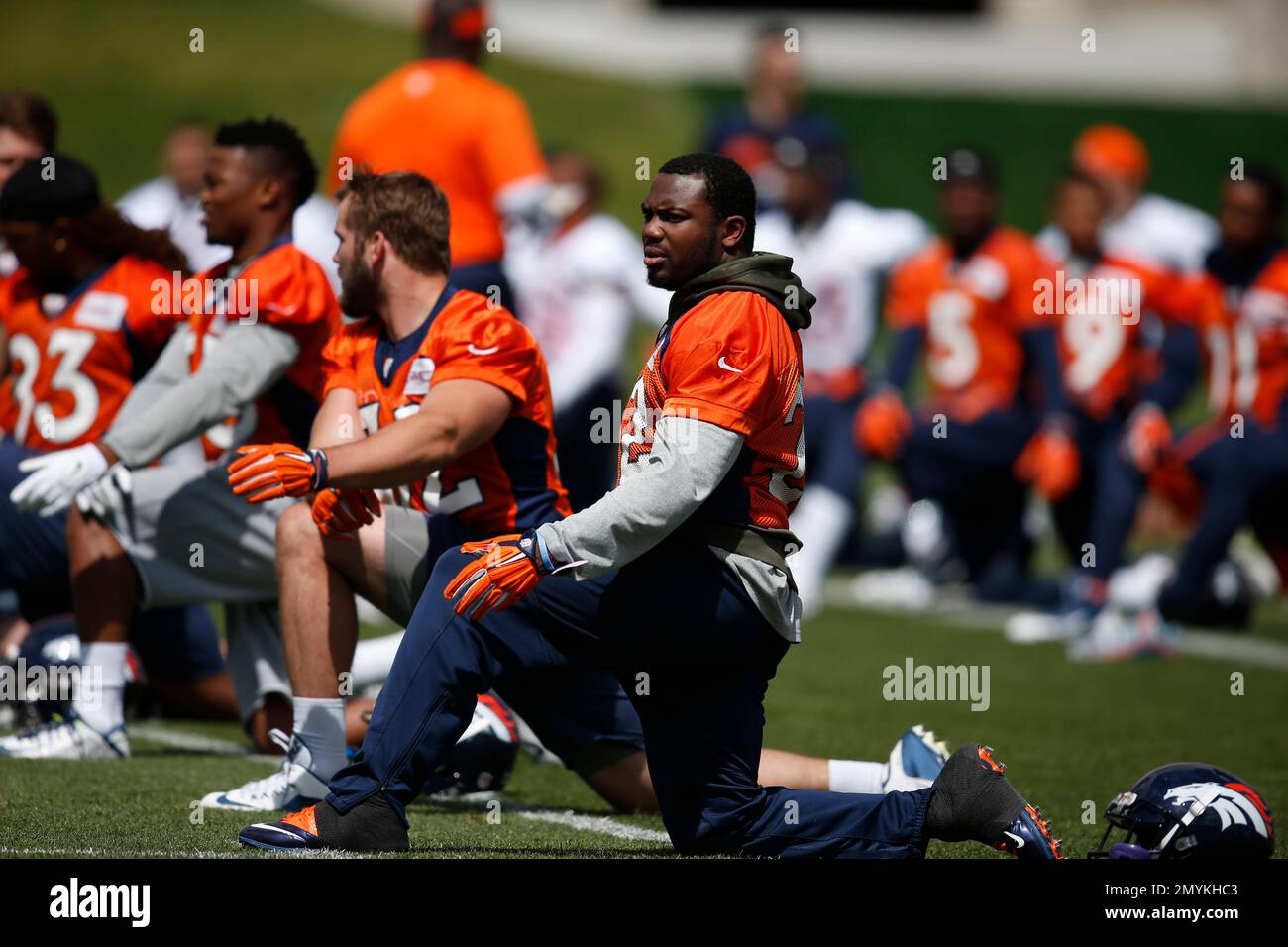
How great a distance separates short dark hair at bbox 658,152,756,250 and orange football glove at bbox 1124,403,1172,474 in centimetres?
587

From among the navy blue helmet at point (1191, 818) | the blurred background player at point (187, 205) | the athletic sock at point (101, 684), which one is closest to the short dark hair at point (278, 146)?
the athletic sock at point (101, 684)

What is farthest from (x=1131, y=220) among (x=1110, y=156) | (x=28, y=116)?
(x=28, y=116)

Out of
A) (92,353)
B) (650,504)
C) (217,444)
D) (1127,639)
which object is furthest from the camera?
(1127,639)

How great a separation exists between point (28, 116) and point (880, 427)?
550 centimetres

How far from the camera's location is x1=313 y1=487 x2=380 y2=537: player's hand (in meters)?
4.71

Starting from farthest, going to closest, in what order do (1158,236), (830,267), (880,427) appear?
(1158,236) < (830,267) < (880,427)

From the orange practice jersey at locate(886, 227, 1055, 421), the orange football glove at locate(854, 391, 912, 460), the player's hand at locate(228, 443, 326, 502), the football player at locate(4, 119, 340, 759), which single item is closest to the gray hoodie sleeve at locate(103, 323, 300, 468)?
the football player at locate(4, 119, 340, 759)

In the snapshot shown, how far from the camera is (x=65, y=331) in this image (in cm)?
630

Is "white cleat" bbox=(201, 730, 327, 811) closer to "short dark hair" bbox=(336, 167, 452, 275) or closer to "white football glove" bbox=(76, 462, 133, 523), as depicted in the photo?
"white football glove" bbox=(76, 462, 133, 523)

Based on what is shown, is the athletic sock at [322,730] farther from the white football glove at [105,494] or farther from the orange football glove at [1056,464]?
the orange football glove at [1056,464]

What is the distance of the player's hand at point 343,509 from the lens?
4.71 meters

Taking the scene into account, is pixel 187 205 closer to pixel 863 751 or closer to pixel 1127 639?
pixel 1127 639

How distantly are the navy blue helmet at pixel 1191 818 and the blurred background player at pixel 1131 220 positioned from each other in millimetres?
6881
